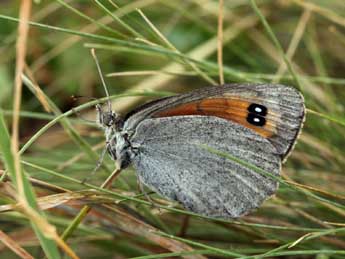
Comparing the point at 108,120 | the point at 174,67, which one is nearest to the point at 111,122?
the point at 108,120

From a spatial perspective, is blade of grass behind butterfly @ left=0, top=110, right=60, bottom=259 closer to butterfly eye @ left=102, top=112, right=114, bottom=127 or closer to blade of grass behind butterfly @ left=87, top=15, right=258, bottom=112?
butterfly eye @ left=102, top=112, right=114, bottom=127

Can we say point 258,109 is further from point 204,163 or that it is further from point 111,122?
point 111,122

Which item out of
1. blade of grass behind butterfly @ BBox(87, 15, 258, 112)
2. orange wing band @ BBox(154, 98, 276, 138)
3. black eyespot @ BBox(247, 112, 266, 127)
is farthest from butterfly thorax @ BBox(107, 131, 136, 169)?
blade of grass behind butterfly @ BBox(87, 15, 258, 112)

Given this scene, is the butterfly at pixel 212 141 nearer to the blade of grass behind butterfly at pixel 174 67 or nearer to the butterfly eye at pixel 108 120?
the butterfly eye at pixel 108 120

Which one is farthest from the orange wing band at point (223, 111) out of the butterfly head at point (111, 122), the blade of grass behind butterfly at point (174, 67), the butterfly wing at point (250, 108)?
the blade of grass behind butterfly at point (174, 67)

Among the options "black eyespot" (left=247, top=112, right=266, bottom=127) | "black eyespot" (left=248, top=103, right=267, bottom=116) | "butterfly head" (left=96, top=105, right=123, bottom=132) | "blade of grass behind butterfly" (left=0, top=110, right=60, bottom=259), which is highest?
"black eyespot" (left=248, top=103, right=267, bottom=116)
